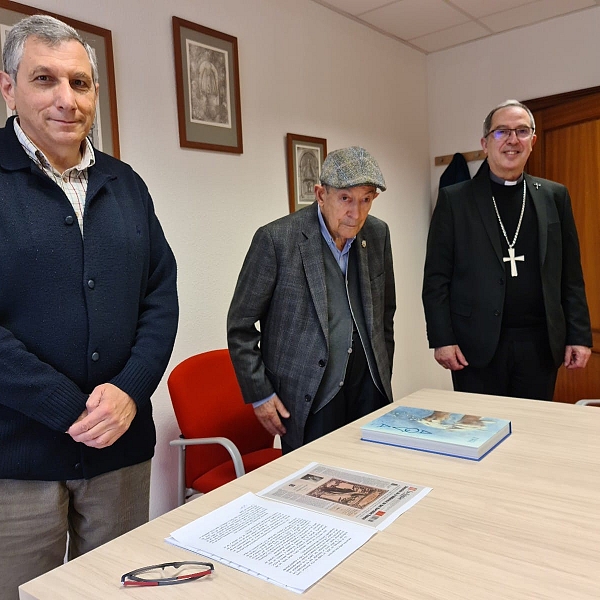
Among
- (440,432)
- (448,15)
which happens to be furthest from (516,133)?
(448,15)

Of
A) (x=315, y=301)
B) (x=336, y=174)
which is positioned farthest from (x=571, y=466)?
(x=336, y=174)

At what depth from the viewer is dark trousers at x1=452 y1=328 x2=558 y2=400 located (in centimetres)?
228

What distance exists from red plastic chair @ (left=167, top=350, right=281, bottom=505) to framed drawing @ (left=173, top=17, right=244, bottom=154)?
1023 millimetres

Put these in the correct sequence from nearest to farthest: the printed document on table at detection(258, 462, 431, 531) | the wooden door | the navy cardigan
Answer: the printed document on table at detection(258, 462, 431, 531) → the navy cardigan → the wooden door

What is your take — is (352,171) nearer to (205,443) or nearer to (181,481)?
(205,443)

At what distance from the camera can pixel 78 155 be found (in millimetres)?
1329

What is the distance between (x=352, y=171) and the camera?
169cm

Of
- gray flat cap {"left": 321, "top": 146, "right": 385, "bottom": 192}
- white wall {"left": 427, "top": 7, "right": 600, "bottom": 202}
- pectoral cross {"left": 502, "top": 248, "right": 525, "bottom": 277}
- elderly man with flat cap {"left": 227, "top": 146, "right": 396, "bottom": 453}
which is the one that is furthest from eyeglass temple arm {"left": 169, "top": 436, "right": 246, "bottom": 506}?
white wall {"left": 427, "top": 7, "right": 600, "bottom": 202}

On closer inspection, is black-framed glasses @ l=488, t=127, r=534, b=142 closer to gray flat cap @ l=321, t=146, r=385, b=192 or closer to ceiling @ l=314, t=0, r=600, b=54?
gray flat cap @ l=321, t=146, r=385, b=192

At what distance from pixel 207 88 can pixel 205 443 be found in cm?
164

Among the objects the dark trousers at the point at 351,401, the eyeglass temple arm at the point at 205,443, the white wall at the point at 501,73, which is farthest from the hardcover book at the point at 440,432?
the white wall at the point at 501,73

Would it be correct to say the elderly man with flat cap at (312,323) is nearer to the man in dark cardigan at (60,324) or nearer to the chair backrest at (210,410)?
the chair backrest at (210,410)

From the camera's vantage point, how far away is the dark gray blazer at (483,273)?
7.48ft

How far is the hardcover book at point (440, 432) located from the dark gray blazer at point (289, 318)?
0.36 meters
